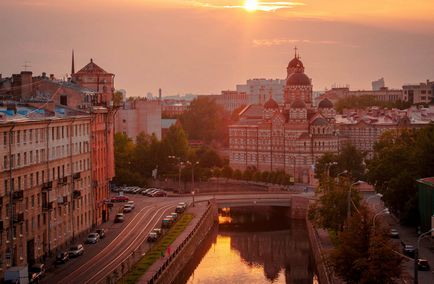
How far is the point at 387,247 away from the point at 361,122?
10554 centimetres

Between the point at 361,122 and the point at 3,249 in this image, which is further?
the point at 361,122

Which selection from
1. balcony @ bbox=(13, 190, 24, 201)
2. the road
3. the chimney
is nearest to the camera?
balcony @ bbox=(13, 190, 24, 201)

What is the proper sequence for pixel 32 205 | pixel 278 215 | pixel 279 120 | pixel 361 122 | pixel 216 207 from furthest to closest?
pixel 361 122
pixel 279 120
pixel 278 215
pixel 216 207
pixel 32 205

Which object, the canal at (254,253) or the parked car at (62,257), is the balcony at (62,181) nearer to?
the parked car at (62,257)

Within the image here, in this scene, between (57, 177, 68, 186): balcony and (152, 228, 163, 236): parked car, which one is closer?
(57, 177, 68, 186): balcony

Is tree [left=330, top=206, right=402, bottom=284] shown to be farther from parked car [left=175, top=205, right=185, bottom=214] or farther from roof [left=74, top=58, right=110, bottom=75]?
roof [left=74, top=58, right=110, bottom=75]

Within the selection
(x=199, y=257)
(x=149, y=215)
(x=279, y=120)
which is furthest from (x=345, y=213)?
(x=279, y=120)

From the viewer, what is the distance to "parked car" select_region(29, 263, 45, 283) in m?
57.1

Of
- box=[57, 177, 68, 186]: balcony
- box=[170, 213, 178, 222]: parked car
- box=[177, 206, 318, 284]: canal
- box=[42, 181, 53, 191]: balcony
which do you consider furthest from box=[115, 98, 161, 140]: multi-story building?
box=[42, 181, 53, 191]: balcony

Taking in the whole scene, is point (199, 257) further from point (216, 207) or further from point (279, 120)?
point (279, 120)

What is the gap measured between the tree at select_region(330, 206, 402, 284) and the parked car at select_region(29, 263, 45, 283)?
58.5 feet

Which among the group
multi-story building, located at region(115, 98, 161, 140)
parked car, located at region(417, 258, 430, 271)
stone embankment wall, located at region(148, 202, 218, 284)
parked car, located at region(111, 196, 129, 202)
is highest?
multi-story building, located at region(115, 98, 161, 140)

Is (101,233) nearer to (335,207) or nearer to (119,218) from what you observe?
(119,218)

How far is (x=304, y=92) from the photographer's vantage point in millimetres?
149625
